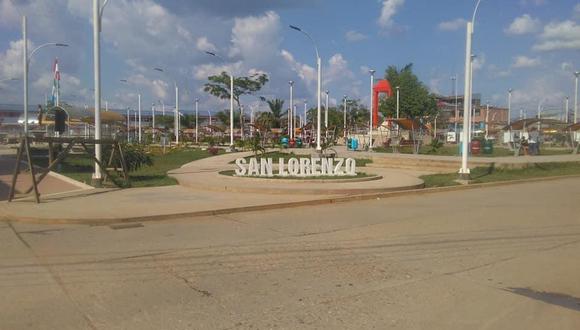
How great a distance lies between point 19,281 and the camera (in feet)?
22.7

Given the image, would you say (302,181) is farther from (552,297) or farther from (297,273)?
(552,297)

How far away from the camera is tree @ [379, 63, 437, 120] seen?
8269cm

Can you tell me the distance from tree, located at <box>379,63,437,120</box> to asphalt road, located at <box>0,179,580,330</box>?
2836 inches

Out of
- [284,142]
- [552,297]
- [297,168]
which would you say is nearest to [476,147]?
[284,142]

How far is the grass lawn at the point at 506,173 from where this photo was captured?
67.5 ft

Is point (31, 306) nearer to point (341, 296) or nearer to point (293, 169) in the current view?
point (341, 296)

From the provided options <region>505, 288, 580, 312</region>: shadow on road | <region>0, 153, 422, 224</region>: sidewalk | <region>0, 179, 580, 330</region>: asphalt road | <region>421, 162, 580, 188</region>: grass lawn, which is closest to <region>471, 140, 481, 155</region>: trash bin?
<region>421, 162, 580, 188</region>: grass lawn

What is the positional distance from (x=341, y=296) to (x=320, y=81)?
2631 centimetres

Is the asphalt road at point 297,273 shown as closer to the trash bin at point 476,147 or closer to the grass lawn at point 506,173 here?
the grass lawn at point 506,173

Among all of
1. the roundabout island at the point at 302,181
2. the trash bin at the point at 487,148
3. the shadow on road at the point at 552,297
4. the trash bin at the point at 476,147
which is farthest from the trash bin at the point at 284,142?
the shadow on road at the point at 552,297

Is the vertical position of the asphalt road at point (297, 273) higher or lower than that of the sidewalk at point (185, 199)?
lower

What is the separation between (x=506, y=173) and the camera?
23859 mm

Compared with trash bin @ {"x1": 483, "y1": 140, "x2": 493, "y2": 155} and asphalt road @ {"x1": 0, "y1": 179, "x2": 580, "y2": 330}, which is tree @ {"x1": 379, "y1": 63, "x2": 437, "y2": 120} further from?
asphalt road @ {"x1": 0, "y1": 179, "x2": 580, "y2": 330}

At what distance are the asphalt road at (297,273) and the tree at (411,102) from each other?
236ft
